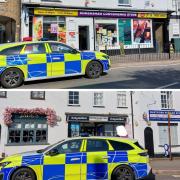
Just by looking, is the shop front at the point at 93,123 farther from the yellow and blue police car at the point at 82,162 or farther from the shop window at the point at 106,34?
the yellow and blue police car at the point at 82,162

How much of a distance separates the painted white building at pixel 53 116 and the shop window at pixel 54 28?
477 centimetres

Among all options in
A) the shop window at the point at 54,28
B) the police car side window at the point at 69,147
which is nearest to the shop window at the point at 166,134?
the shop window at the point at 54,28

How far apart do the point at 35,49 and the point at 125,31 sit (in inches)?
714

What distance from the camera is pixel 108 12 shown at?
95.7 feet

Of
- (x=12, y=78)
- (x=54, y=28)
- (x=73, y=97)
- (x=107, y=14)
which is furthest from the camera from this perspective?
(x=107, y=14)

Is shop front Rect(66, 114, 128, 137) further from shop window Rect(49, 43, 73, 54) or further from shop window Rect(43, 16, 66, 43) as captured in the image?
shop window Rect(49, 43, 73, 54)

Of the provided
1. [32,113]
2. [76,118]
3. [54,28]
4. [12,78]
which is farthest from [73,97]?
[12,78]

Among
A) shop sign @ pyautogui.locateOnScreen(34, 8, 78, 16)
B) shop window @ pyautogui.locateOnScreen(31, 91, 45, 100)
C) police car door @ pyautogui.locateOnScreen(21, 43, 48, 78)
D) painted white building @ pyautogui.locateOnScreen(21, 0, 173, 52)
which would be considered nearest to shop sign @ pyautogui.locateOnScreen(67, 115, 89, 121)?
shop window @ pyautogui.locateOnScreen(31, 91, 45, 100)

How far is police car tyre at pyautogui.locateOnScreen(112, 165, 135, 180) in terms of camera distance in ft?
32.4

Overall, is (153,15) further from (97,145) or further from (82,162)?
(82,162)

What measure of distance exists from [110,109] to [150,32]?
8.47 m

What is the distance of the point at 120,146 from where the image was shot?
33.6 feet

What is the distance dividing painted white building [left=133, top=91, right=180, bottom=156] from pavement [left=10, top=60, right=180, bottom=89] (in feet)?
27.5

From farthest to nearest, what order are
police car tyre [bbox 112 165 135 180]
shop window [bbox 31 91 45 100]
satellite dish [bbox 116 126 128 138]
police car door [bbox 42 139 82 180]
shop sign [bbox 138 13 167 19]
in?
shop sign [bbox 138 13 167 19] → shop window [bbox 31 91 45 100] → satellite dish [bbox 116 126 128 138] → police car tyre [bbox 112 165 135 180] → police car door [bbox 42 139 82 180]
